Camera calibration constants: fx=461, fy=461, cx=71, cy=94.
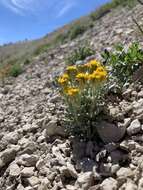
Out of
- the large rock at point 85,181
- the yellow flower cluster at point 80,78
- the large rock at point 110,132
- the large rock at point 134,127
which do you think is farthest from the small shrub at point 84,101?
the large rock at point 85,181

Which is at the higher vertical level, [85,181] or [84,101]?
[84,101]

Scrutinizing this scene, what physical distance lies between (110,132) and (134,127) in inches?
11.8

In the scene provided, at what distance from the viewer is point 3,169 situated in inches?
222

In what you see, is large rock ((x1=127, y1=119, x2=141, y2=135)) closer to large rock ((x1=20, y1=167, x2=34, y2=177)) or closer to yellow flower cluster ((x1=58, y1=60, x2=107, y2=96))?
yellow flower cluster ((x1=58, y1=60, x2=107, y2=96))

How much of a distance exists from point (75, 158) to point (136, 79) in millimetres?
1688

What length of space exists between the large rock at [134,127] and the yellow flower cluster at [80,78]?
0.60 metres

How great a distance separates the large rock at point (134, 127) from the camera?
16.2 feet

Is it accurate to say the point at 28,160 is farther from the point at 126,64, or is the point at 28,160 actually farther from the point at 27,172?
the point at 126,64

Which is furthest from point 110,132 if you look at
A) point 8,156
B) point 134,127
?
point 8,156

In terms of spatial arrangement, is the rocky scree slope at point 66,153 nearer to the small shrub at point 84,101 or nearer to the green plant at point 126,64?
the small shrub at point 84,101

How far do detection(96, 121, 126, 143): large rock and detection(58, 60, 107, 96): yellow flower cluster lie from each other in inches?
19.4

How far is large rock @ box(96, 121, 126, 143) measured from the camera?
5059 millimetres

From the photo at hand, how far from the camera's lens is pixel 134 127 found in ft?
16.3

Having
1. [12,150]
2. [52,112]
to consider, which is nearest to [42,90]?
[52,112]
